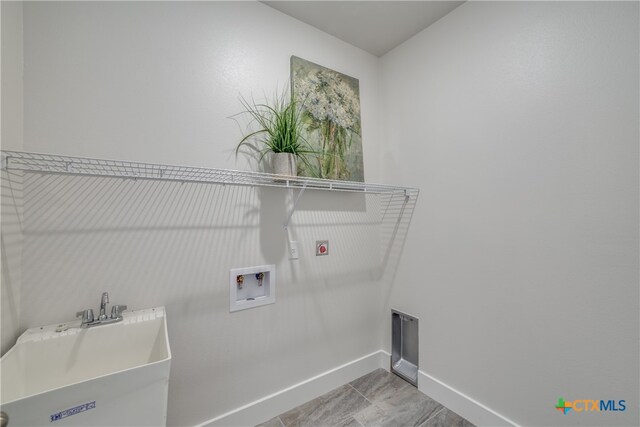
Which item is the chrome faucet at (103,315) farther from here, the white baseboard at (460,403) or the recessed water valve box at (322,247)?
the white baseboard at (460,403)

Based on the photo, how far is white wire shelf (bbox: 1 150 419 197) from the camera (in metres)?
0.96

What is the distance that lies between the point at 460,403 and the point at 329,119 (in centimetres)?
197

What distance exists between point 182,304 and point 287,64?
60.7 inches

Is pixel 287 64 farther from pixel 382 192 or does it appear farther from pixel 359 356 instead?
pixel 359 356

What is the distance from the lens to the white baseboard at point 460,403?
56.4 inches

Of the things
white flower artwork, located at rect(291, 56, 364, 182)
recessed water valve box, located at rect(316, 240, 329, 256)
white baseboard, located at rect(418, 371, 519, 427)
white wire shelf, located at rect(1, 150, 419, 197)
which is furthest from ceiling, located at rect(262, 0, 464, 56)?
white baseboard, located at rect(418, 371, 519, 427)

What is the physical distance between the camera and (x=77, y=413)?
69cm

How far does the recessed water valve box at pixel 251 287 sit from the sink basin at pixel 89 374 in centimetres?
36

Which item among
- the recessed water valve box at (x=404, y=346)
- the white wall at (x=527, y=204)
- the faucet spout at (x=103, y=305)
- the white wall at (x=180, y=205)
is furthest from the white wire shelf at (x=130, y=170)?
the recessed water valve box at (x=404, y=346)

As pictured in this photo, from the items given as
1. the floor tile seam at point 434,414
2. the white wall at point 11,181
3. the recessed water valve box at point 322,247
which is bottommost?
the floor tile seam at point 434,414

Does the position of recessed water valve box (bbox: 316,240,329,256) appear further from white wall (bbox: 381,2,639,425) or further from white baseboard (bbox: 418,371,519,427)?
white baseboard (bbox: 418,371,519,427)

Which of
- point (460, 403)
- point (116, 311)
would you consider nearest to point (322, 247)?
point (116, 311)

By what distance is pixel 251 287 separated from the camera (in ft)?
5.05

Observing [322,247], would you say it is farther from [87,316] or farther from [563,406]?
[563,406]
